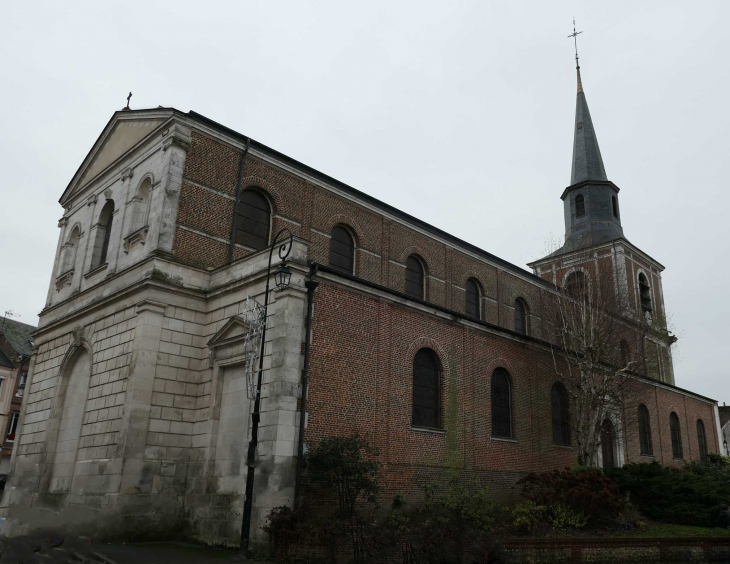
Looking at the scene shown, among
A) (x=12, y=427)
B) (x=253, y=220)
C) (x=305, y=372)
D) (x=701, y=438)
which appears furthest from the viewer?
(x=12, y=427)

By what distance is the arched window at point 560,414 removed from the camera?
76.2 ft

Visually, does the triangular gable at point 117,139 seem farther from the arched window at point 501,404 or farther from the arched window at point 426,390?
the arched window at point 501,404

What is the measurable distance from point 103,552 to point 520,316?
890 inches

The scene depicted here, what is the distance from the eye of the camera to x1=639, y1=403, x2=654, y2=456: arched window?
1121 inches

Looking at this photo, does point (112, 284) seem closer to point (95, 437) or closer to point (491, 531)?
point (95, 437)

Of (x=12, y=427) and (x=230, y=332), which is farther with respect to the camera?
(x=12, y=427)

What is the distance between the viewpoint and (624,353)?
81.9 ft

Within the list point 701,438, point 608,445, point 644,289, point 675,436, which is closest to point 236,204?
point 608,445

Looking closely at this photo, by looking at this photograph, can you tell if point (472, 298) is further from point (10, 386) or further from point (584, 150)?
point (10, 386)

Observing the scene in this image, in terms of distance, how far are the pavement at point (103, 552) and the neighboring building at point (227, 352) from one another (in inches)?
25.6

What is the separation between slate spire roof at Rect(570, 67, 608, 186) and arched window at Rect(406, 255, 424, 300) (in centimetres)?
1794

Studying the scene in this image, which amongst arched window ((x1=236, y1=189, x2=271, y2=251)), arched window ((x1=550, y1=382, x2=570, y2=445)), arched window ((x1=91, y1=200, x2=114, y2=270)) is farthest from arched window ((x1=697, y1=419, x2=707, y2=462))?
arched window ((x1=91, y1=200, x2=114, y2=270))

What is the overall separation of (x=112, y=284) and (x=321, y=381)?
8.28m

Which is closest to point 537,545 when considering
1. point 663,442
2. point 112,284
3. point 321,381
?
point 321,381
